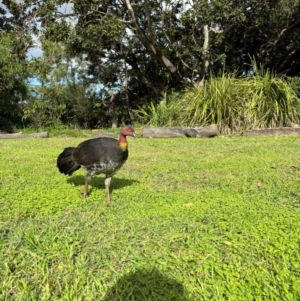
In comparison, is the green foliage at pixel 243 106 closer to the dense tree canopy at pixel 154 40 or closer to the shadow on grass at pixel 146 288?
the dense tree canopy at pixel 154 40

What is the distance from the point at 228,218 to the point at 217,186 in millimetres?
1081

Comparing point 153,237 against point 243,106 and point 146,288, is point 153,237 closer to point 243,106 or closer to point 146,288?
point 146,288

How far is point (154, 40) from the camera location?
489 inches

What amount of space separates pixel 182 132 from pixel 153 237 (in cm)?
696

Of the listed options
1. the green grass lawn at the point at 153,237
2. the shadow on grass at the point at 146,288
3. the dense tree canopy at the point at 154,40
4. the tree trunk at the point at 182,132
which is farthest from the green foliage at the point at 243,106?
the shadow on grass at the point at 146,288

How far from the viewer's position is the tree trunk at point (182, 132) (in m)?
9.59

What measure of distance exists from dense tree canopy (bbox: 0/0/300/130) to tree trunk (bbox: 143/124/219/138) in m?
3.35

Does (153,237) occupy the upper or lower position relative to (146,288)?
upper

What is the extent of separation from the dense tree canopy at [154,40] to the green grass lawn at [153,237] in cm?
763

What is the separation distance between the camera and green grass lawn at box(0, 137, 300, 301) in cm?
231

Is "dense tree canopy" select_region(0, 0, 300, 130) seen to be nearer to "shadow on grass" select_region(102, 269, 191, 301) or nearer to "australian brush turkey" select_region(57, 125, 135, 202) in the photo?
"australian brush turkey" select_region(57, 125, 135, 202)

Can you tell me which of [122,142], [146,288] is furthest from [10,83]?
[146,288]

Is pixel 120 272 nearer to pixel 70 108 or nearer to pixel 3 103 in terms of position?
pixel 3 103

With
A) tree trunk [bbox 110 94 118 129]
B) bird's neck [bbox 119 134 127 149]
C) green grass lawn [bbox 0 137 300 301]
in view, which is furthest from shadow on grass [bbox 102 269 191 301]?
tree trunk [bbox 110 94 118 129]
